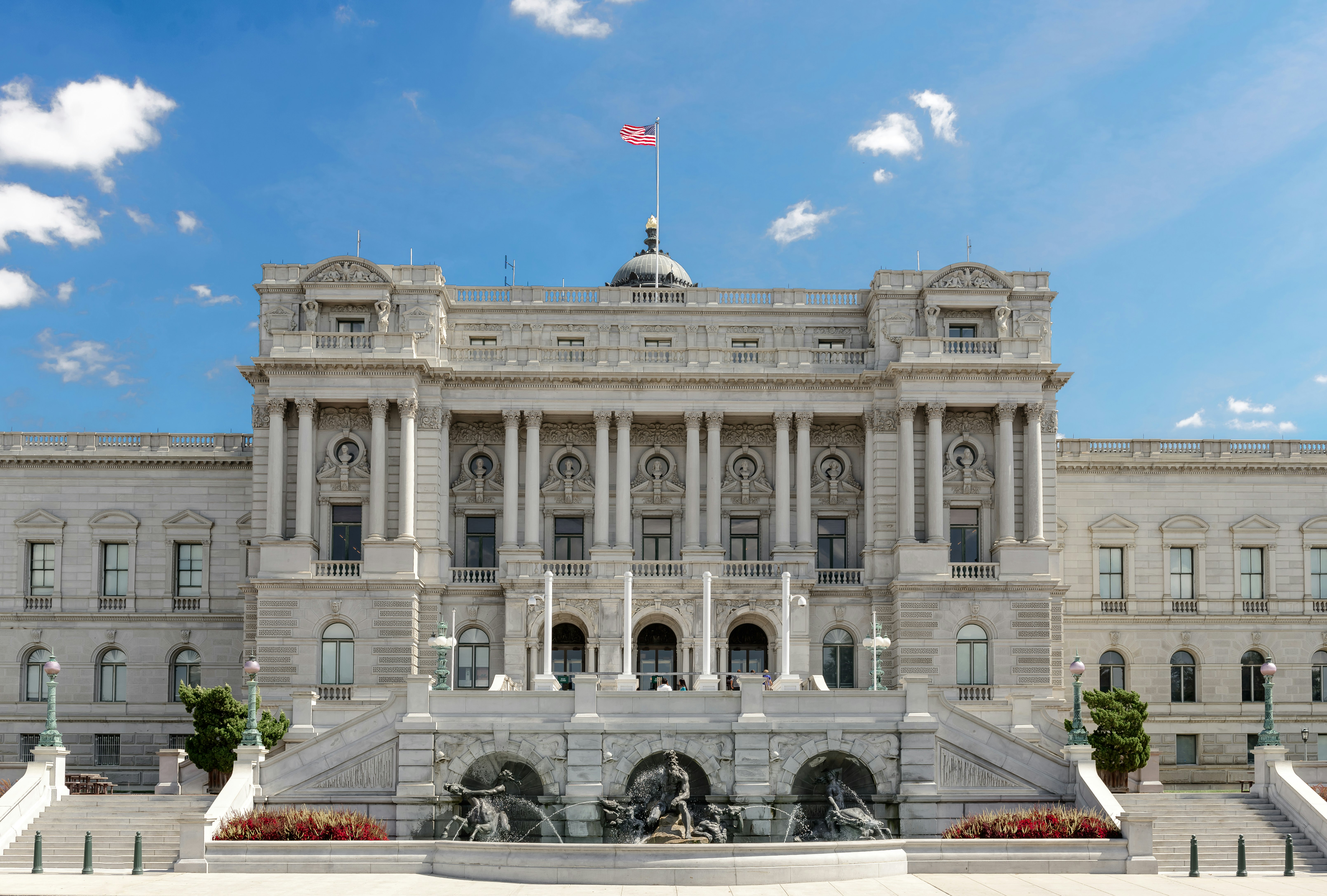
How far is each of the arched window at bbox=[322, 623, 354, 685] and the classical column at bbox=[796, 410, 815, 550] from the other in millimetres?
19368

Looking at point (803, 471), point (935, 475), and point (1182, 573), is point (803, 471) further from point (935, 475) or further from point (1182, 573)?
point (1182, 573)

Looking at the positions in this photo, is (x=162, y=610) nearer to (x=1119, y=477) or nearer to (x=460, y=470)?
(x=460, y=470)

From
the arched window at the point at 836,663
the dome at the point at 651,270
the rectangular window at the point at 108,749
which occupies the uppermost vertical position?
the dome at the point at 651,270

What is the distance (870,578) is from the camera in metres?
60.2

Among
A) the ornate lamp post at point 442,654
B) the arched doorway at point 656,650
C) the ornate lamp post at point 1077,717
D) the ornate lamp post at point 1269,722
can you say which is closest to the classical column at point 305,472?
the ornate lamp post at point 442,654

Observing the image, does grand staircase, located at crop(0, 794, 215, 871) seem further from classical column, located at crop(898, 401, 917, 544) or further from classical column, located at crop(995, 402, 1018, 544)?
classical column, located at crop(995, 402, 1018, 544)

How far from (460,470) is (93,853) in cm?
2617

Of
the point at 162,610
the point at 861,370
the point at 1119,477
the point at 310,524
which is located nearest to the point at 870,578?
the point at 861,370

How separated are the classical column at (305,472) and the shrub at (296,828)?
829 inches

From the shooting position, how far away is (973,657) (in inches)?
2299

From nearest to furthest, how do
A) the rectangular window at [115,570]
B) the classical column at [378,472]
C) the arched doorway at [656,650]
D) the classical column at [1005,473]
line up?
the classical column at [378,472]
the arched doorway at [656,650]
the classical column at [1005,473]
the rectangular window at [115,570]

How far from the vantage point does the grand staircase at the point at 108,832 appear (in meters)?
39.0

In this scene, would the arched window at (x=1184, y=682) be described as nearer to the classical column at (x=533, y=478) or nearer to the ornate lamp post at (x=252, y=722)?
the classical column at (x=533, y=478)

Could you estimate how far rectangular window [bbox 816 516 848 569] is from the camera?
62531 millimetres
